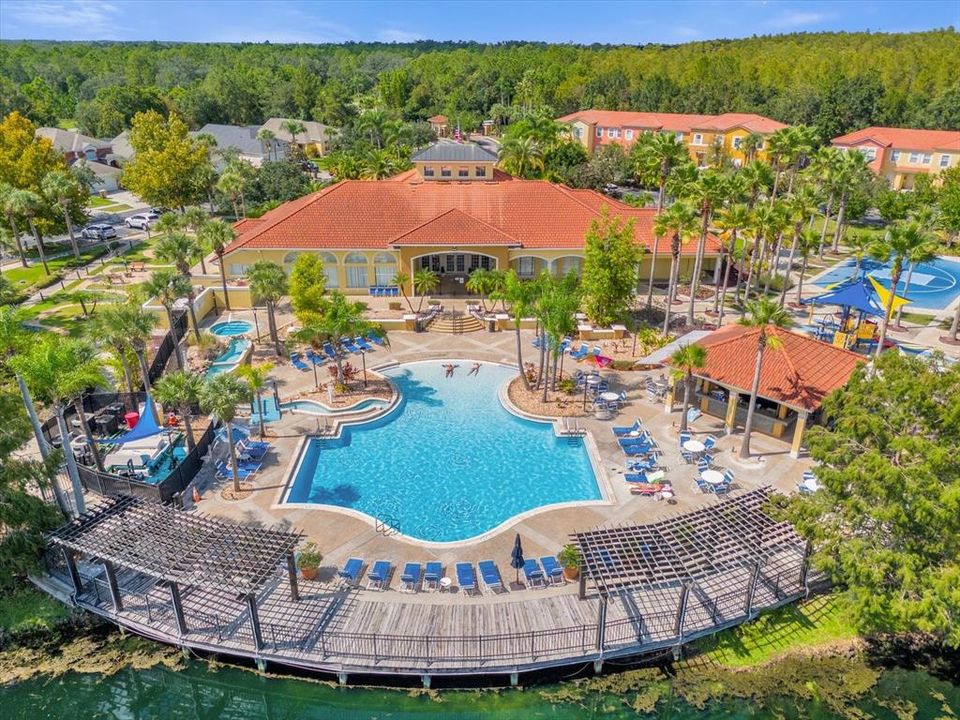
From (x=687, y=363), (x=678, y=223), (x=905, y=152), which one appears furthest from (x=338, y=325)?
(x=905, y=152)

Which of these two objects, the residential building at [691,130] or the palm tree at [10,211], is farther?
the residential building at [691,130]

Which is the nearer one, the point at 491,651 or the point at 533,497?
the point at 491,651

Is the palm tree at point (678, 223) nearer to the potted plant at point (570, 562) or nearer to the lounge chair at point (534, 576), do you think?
the potted plant at point (570, 562)

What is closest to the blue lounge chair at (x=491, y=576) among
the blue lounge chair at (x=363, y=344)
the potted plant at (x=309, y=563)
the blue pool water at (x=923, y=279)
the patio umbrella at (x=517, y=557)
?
the patio umbrella at (x=517, y=557)

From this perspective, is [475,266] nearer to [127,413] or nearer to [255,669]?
[127,413]

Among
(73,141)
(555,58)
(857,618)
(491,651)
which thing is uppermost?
(555,58)

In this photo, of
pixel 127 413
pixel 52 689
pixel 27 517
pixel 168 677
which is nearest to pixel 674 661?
pixel 168 677
